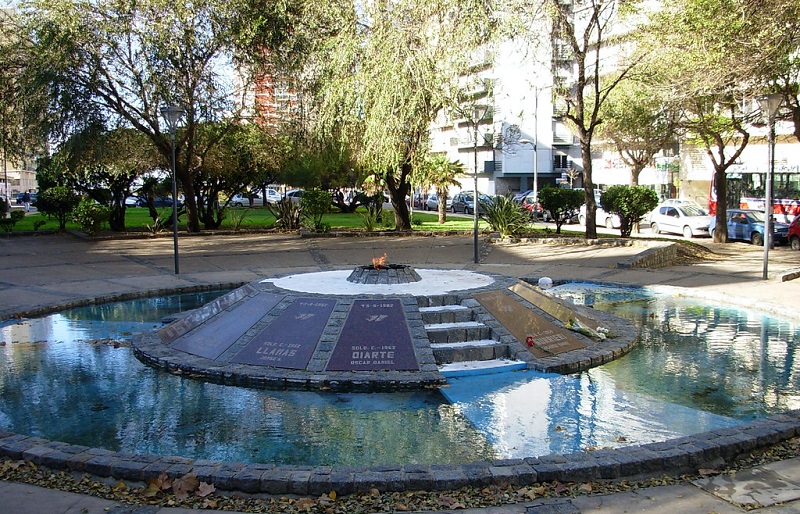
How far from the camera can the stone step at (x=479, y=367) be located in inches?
342

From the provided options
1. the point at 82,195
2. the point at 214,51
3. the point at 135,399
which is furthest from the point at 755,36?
the point at 82,195

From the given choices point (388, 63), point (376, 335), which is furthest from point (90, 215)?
point (376, 335)

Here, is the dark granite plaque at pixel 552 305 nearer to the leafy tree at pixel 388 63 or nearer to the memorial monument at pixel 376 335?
the memorial monument at pixel 376 335

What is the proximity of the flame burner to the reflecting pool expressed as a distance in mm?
2853

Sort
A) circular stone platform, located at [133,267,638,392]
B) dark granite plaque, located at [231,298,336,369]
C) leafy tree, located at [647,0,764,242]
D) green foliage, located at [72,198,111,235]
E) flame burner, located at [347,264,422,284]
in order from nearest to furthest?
circular stone platform, located at [133,267,638,392] → dark granite plaque, located at [231,298,336,369] → flame burner, located at [347,264,422,284] → leafy tree, located at [647,0,764,242] → green foliage, located at [72,198,111,235]

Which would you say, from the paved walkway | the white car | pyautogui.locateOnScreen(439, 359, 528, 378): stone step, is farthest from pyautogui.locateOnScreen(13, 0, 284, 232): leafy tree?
the white car

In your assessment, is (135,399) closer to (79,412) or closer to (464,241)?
(79,412)

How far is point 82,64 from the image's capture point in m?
23.1

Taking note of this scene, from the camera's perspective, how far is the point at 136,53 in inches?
928

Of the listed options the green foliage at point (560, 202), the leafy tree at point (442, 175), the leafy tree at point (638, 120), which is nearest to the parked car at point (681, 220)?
the leafy tree at point (638, 120)

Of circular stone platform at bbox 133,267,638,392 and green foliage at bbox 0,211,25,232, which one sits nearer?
circular stone platform at bbox 133,267,638,392

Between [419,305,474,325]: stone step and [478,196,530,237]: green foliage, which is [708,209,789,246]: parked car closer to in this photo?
[478,196,530,237]: green foliage

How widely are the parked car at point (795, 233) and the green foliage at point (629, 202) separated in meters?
4.82

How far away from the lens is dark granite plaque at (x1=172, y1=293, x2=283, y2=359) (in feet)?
31.6
